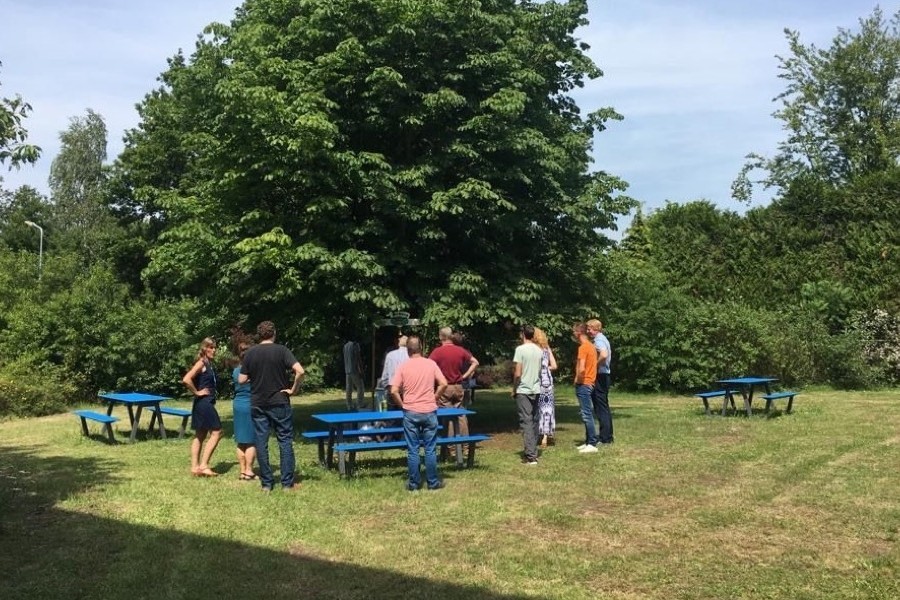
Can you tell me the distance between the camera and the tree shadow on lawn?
5117 mm

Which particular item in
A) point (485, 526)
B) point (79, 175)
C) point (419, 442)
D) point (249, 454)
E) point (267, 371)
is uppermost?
point (79, 175)

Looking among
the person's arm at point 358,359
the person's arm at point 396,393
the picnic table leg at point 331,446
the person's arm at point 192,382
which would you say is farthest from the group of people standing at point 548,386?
the person's arm at point 358,359

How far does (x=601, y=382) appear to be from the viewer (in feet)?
36.5

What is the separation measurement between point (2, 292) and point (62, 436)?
11.0m

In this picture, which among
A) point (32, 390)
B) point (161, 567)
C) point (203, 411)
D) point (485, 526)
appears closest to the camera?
point (161, 567)

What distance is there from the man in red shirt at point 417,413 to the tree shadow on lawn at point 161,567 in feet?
5.61

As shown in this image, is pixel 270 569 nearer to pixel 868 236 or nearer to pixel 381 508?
pixel 381 508

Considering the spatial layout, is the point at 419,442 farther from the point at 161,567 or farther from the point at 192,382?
the point at 161,567

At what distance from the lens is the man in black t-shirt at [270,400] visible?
27.1ft

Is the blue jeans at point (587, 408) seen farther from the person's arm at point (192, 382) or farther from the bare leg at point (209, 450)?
the person's arm at point (192, 382)

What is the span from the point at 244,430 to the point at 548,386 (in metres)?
4.77

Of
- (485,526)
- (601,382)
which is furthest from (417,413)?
(601,382)

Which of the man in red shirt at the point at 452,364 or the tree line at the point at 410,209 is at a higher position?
the tree line at the point at 410,209

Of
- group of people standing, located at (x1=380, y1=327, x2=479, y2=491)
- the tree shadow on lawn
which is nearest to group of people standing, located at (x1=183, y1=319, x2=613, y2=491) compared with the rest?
group of people standing, located at (x1=380, y1=327, x2=479, y2=491)
